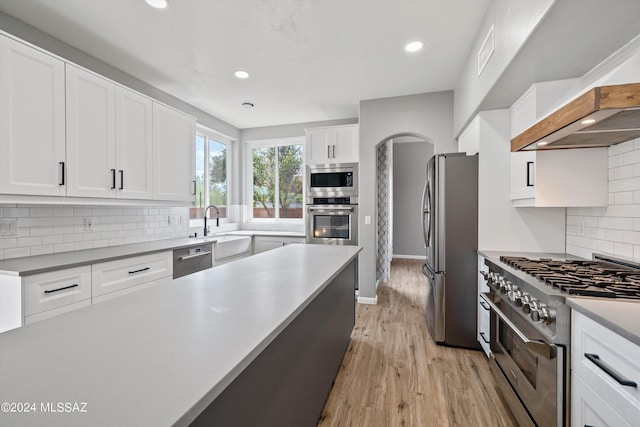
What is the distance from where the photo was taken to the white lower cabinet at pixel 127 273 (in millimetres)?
2215

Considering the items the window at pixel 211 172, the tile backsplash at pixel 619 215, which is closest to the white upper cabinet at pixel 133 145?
the window at pixel 211 172

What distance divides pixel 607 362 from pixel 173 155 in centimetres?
368

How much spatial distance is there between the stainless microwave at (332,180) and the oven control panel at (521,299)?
2.32 metres

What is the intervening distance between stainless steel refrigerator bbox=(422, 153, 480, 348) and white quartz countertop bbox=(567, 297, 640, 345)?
4.57 ft

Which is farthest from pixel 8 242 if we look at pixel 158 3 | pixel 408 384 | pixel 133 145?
pixel 408 384

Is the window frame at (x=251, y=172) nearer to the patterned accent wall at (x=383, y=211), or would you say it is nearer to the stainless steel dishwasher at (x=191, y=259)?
the patterned accent wall at (x=383, y=211)

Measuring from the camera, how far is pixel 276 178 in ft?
17.4

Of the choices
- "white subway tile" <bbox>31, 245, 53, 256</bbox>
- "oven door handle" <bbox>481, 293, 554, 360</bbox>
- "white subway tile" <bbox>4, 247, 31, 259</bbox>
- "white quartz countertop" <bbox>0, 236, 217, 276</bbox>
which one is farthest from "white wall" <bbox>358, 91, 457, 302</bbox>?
"white subway tile" <bbox>4, 247, 31, 259</bbox>

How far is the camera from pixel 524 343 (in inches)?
61.3

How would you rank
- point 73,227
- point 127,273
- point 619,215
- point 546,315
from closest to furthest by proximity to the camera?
1. point 546,315
2. point 619,215
3. point 127,273
4. point 73,227

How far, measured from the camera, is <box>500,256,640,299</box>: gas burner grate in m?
1.30

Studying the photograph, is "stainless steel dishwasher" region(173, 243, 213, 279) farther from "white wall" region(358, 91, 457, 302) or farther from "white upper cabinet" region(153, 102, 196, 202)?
"white wall" region(358, 91, 457, 302)

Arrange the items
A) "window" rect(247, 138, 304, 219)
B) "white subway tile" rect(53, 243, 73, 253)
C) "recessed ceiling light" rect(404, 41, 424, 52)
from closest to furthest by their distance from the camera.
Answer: "white subway tile" rect(53, 243, 73, 253), "recessed ceiling light" rect(404, 41, 424, 52), "window" rect(247, 138, 304, 219)

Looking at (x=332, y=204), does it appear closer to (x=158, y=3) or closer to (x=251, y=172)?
(x=251, y=172)
